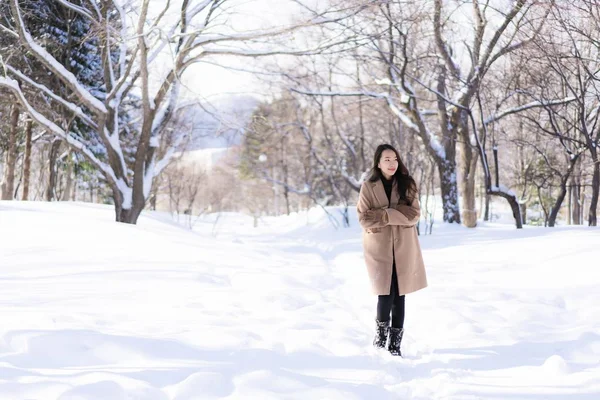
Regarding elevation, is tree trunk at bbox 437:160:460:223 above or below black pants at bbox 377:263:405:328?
above

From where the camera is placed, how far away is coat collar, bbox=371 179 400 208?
3.78 meters

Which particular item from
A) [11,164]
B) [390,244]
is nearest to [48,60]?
[390,244]

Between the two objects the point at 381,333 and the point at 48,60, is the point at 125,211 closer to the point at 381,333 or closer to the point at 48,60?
the point at 48,60

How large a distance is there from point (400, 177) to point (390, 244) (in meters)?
0.58

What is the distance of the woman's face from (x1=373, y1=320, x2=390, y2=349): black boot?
1217 millimetres

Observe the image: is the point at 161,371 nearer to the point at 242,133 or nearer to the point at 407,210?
the point at 407,210

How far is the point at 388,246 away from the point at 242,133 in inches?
226

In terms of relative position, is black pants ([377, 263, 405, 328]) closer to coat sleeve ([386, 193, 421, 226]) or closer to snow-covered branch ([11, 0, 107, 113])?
coat sleeve ([386, 193, 421, 226])

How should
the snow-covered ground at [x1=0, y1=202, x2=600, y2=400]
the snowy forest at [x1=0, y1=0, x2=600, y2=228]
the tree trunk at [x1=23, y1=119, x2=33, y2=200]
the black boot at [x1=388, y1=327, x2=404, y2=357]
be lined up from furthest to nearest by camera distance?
the tree trunk at [x1=23, y1=119, x2=33, y2=200] < the snowy forest at [x1=0, y1=0, x2=600, y2=228] < the black boot at [x1=388, y1=327, x2=404, y2=357] < the snow-covered ground at [x1=0, y1=202, x2=600, y2=400]

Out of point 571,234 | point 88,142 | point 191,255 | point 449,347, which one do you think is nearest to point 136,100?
point 88,142

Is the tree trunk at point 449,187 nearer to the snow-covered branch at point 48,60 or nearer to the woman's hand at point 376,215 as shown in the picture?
the snow-covered branch at point 48,60

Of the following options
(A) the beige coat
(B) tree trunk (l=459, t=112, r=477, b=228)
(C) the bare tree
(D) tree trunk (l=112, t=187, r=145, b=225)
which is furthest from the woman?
(B) tree trunk (l=459, t=112, r=477, b=228)

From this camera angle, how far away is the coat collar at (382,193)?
378 cm

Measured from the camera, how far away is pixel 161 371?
8.95 feet
